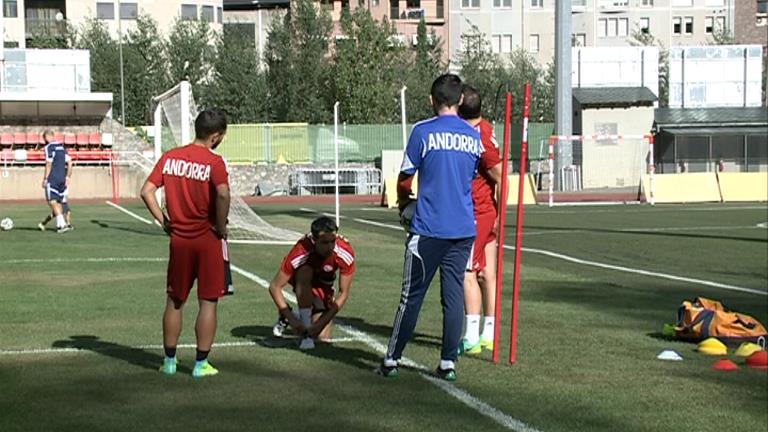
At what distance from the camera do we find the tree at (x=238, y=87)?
234 feet

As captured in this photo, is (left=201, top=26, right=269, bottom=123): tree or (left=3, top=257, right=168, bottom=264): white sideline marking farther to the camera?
(left=201, top=26, right=269, bottom=123): tree

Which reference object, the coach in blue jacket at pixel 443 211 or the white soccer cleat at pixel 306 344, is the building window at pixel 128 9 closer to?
the white soccer cleat at pixel 306 344

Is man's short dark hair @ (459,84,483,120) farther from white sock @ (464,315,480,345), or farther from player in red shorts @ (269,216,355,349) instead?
white sock @ (464,315,480,345)

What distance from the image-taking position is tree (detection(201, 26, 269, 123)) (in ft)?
234

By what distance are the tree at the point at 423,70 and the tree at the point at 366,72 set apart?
110 cm

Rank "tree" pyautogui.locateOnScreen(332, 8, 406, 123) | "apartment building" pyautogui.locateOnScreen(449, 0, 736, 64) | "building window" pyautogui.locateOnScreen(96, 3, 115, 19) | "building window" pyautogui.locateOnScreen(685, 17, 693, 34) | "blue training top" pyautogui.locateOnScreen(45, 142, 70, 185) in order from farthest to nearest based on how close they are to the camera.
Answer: "building window" pyautogui.locateOnScreen(685, 17, 693, 34), "apartment building" pyautogui.locateOnScreen(449, 0, 736, 64), "building window" pyautogui.locateOnScreen(96, 3, 115, 19), "tree" pyautogui.locateOnScreen(332, 8, 406, 123), "blue training top" pyautogui.locateOnScreen(45, 142, 70, 185)

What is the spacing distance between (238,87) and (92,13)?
20.8 meters

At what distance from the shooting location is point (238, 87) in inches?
2810

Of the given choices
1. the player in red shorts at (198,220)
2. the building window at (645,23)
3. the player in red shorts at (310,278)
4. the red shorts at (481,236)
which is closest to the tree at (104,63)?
the building window at (645,23)

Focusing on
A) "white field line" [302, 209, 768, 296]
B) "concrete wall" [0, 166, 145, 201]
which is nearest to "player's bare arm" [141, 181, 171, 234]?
"white field line" [302, 209, 768, 296]

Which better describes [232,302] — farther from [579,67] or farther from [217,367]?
[579,67]

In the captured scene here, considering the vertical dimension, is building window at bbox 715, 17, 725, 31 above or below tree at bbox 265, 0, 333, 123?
above

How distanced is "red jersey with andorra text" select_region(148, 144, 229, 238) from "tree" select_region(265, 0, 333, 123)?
208ft

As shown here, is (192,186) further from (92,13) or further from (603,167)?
(92,13)
